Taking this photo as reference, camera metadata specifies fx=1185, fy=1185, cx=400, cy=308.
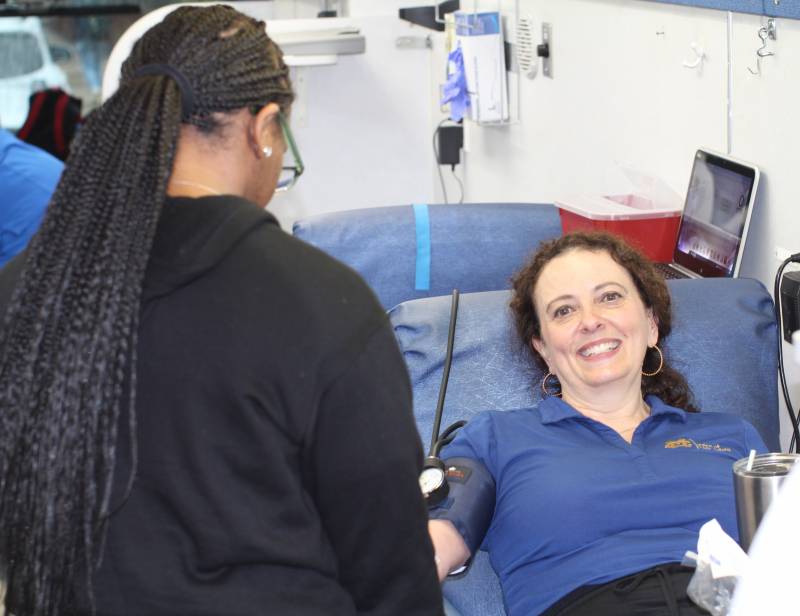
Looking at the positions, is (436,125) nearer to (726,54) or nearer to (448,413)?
(726,54)

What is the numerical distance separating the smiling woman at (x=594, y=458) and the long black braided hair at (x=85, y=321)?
0.65m

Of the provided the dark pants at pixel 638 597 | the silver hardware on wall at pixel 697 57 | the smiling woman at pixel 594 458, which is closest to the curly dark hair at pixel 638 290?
the smiling woman at pixel 594 458

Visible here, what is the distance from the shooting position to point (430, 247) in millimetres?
2654

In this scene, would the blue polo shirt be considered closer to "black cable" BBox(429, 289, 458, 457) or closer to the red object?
"black cable" BBox(429, 289, 458, 457)

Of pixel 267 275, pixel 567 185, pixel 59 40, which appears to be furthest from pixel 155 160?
pixel 59 40

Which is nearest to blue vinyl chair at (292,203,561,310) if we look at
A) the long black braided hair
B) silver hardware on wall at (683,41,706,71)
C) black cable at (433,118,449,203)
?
silver hardware on wall at (683,41,706,71)

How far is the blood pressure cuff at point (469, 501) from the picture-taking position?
5.67ft

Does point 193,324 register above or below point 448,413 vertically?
above

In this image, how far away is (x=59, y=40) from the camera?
6.25m

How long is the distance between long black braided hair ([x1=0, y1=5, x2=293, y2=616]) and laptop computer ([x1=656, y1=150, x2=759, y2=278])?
1.39 meters

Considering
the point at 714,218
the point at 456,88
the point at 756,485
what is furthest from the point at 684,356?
the point at 456,88

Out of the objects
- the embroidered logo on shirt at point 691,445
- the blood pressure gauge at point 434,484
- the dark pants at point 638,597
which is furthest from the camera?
the embroidered logo on shirt at point 691,445

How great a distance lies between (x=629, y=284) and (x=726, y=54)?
26.2 inches

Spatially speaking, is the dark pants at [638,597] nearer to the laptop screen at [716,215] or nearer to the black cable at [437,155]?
the laptop screen at [716,215]
